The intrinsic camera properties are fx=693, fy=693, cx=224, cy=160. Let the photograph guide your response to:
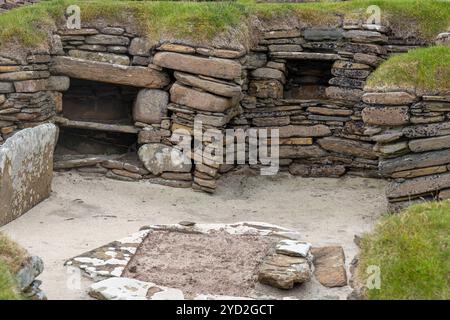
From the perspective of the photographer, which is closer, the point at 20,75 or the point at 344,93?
the point at 20,75

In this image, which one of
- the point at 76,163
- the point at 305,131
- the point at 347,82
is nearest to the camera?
the point at 76,163

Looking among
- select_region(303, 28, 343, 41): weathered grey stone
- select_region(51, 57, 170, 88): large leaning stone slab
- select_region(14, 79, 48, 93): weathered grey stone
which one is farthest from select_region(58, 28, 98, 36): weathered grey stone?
select_region(303, 28, 343, 41): weathered grey stone

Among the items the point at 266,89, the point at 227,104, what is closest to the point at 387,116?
the point at 227,104

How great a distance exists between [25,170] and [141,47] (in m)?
3.08

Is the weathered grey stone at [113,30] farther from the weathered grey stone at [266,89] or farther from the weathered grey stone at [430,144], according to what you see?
the weathered grey stone at [430,144]

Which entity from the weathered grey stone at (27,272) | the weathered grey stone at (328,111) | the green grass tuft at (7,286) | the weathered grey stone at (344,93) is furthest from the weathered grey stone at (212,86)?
the green grass tuft at (7,286)

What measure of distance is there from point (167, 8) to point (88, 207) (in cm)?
368

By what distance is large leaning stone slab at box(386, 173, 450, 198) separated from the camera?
9.54 meters

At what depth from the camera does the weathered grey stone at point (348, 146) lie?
38.9ft

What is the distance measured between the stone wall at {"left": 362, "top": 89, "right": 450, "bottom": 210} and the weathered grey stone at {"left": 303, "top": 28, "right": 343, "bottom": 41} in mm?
2456

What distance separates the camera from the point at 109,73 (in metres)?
11.2

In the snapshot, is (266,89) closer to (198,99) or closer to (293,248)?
(198,99)

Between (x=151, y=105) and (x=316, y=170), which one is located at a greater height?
(x=151, y=105)

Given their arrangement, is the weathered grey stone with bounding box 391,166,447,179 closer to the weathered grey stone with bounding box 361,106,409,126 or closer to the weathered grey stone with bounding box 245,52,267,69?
the weathered grey stone with bounding box 361,106,409,126
